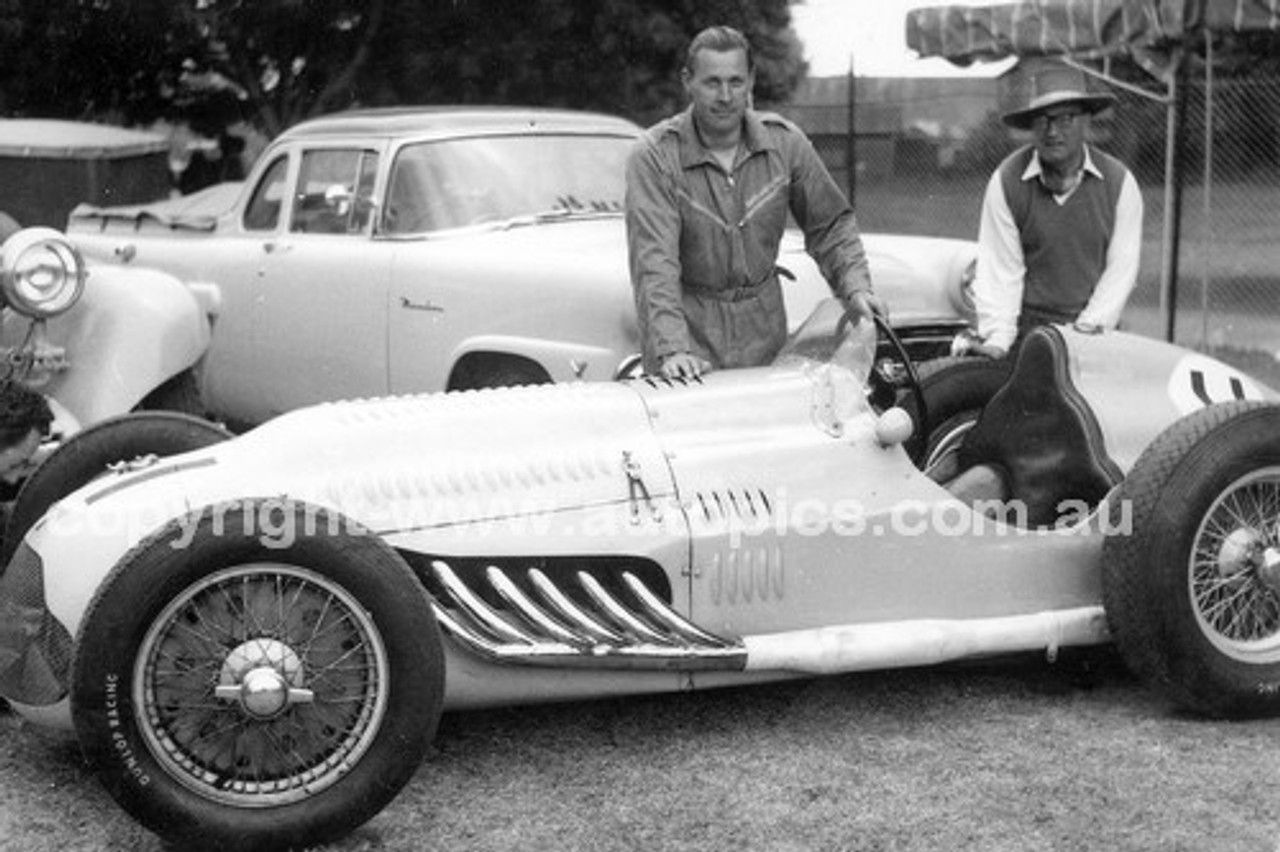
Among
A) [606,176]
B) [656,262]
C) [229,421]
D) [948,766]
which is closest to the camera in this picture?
[948,766]

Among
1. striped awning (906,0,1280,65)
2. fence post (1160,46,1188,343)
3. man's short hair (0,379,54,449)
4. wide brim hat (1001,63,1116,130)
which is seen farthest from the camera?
striped awning (906,0,1280,65)

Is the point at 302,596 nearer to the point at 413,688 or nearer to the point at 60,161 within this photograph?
the point at 413,688

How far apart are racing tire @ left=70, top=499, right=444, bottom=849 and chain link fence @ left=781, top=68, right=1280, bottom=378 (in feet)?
35.5

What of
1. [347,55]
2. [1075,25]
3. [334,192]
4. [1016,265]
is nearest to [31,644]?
[1016,265]

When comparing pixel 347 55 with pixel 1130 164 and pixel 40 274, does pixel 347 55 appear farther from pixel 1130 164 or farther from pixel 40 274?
pixel 40 274

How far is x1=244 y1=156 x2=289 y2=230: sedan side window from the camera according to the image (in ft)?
27.7

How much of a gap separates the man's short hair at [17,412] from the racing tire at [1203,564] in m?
3.22

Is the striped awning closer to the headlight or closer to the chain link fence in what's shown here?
the chain link fence

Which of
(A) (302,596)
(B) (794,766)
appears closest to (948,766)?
(B) (794,766)

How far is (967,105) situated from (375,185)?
1113cm

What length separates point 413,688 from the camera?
3803 mm

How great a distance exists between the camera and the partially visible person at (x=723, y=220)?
200 inches

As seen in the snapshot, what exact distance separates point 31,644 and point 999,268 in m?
3.32

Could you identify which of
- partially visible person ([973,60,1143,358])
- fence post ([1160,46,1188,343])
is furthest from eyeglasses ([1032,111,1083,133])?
fence post ([1160,46,1188,343])
